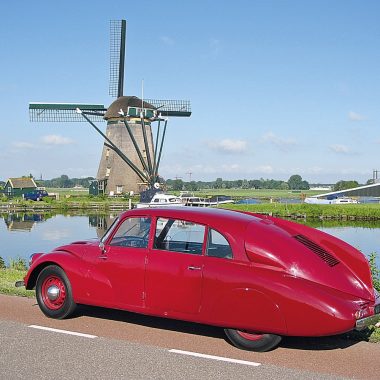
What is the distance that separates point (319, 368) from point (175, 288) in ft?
5.67

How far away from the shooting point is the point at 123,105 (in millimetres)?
66562

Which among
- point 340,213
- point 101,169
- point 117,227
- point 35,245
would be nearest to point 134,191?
point 101,169

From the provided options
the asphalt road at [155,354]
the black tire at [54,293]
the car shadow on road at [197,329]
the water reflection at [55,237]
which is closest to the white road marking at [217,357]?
the asphalt road at [155,354]

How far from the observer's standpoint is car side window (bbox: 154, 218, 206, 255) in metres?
6.28

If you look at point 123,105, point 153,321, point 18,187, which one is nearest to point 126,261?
point 153,321

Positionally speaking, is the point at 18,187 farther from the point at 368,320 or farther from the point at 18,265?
the point at 368,320

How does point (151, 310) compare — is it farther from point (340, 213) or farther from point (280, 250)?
point (340, 213)

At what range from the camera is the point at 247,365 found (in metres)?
5.25

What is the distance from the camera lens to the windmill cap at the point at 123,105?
66375 mm

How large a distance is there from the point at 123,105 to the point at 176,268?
61.8 meters

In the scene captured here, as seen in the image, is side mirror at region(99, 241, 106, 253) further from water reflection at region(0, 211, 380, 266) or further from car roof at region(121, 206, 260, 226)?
Answer: water reflection at region(0, 211, 380, 266)

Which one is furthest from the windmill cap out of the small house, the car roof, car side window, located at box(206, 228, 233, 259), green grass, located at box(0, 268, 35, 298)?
car side window, located at box(206, 228, 233, 259)

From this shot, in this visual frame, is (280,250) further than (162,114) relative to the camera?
No

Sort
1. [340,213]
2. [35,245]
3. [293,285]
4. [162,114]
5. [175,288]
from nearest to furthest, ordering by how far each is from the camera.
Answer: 1. [293,285]
2. [175,288]
3. [35,245]
4. [340,213]
5. [162,114]
